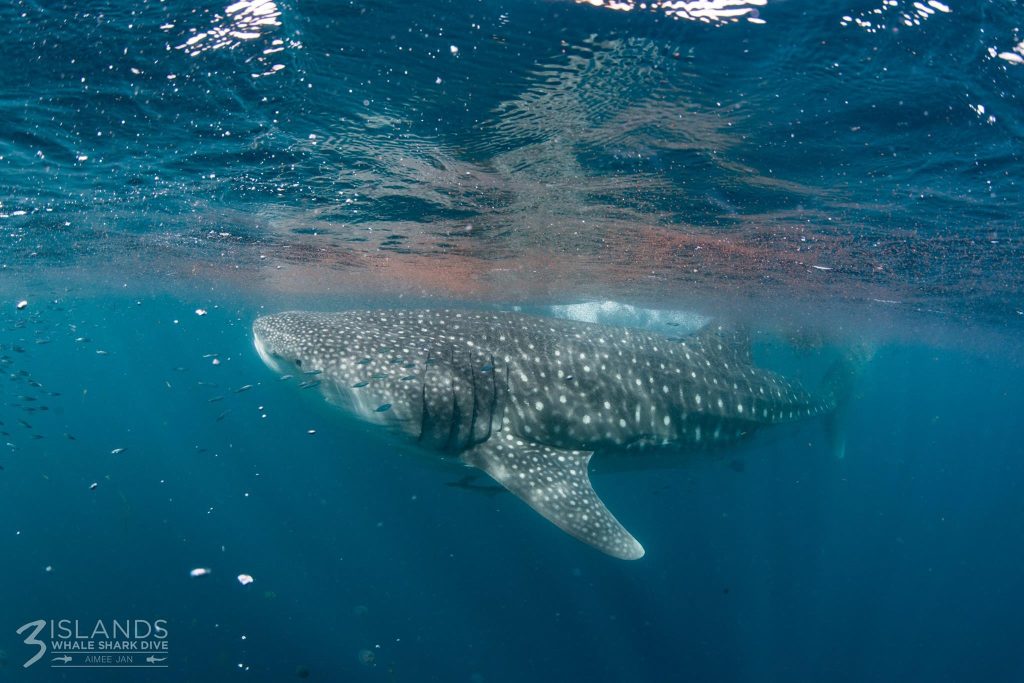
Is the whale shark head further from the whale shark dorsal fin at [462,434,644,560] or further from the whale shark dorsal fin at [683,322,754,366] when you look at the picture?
the whale shark dorsal fin at [683,322,754,366]

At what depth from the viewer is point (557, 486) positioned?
20.8ft

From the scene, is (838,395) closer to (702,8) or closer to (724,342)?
(724,342)

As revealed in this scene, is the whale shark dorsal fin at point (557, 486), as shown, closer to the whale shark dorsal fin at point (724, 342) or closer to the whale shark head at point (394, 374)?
the whale shark head at point (394, 374)

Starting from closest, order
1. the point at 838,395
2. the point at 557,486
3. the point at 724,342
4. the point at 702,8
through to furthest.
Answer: the point at 702,8 < the point at 557,486 < the point at 724,342 < the point at 838,395

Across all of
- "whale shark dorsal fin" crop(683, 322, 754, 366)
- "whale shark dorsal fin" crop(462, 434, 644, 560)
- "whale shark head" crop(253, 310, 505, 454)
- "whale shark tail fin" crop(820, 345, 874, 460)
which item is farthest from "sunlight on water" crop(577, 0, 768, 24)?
"whale shark tail fin" crop(820, 345, 874, 460)

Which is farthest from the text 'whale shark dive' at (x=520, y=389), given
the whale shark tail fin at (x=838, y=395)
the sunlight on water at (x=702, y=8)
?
the whale shark tail fin at (x=838, y=395)

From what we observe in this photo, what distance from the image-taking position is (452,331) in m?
7.54

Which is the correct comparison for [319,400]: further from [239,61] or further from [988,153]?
[988,153]

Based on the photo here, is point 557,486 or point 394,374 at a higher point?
point 394,374

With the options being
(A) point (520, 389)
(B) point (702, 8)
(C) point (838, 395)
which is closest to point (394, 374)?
(A) point (520, 389)

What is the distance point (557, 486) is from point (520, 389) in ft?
4.69

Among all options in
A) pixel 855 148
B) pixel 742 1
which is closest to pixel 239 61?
pixel 742 1

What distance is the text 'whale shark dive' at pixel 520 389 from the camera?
6.61m

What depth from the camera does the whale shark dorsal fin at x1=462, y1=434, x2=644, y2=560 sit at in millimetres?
5832
